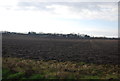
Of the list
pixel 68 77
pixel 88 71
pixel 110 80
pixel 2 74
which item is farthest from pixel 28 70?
pixel 110 80

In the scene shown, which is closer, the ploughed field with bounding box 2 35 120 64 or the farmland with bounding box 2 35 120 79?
the farmland with bounding box 2 35 120 79

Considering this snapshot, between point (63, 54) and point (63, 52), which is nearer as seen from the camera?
point (63, 54)

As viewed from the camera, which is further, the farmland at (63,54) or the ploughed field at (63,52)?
the ploughed field at (63,52)

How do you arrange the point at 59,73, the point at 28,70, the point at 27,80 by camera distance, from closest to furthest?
the point at 27,80 → the point at 59,73 → the point at 28,70

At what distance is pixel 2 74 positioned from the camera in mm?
15977

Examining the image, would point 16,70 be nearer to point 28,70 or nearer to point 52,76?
point 28,70

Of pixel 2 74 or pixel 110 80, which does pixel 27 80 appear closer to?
pixel 2 74

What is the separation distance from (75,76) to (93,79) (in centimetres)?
132

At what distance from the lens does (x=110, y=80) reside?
1483cm

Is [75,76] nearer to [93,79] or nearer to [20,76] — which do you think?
[93,79]

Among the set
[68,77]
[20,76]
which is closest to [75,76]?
[68,77]

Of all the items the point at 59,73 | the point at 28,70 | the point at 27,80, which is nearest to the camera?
the point at 27,80

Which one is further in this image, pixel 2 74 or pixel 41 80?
pixel 2 74

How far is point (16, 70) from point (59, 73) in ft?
11.9
